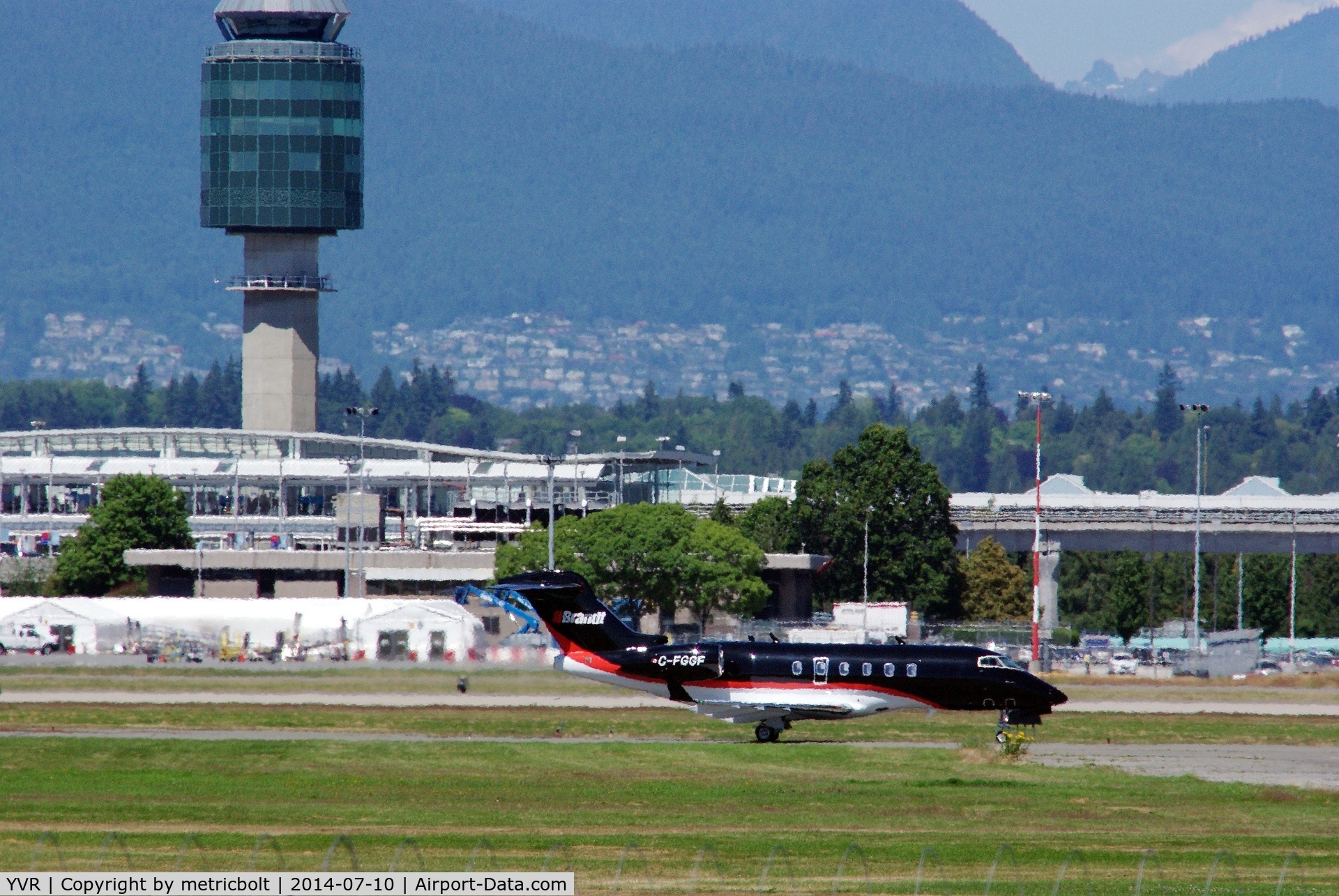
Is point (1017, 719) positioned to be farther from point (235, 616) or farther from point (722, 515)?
point (722, 515)

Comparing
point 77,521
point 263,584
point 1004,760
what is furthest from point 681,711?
point 77,521

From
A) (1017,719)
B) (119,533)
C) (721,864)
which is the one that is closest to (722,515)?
(119,533)

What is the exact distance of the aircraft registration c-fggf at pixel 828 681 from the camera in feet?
227

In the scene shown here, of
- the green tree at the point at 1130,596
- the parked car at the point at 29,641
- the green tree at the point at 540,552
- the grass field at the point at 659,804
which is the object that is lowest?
the green tree at the point at 1130,596

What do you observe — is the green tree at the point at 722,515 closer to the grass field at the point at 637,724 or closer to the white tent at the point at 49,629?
the white tent at the point at 49,629

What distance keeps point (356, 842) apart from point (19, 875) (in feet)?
28.7

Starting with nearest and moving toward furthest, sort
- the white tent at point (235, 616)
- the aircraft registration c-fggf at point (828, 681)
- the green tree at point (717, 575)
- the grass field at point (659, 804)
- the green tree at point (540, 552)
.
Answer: the grass field at point (659, 804) < the aircraft registration c-fggf at point (828, 681) < the white tent at point (235, 616) < the green tree at point (540, 552) < the green tree at point (717, 575)

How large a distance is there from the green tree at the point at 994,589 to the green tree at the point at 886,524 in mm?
1815

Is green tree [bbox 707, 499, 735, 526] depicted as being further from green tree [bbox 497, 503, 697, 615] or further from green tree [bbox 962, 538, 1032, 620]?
green tree [bbox 497, 503, 697, 615]

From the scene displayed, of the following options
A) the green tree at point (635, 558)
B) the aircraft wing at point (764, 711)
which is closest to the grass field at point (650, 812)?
Answer: the aircraft wing at point (764, 711)

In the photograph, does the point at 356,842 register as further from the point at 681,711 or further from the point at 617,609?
the point at 617,609

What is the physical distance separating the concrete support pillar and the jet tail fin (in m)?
88.1

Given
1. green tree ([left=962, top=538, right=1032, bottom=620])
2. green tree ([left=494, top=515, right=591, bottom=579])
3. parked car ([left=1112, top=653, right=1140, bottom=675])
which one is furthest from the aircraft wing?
green tree ([left=962, top=538, right=1032, bottom=620])

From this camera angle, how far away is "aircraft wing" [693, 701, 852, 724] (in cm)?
6875
